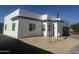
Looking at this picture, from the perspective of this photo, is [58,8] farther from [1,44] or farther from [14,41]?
[1,44]

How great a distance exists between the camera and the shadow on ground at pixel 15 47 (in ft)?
27.1

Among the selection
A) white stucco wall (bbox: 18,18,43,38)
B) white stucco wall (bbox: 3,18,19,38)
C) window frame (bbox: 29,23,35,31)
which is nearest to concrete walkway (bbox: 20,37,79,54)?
white stucco wall (bbox: 18,18,43,38)

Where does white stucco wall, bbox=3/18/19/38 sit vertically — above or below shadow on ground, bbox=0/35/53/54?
above

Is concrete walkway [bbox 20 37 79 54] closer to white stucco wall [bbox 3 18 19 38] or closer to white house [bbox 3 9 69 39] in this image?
white house [bbox 3 9 69 39]

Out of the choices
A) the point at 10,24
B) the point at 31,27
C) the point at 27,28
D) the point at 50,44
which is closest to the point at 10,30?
the point at 10,24

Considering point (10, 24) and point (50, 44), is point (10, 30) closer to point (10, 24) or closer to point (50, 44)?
point (10, 24)

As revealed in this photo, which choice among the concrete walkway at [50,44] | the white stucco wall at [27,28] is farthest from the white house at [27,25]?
the concrete walkway at [50,44]

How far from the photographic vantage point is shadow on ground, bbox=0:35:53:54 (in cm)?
825

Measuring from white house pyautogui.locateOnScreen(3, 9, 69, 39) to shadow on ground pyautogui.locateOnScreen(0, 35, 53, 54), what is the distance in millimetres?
512

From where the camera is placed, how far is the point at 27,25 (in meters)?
9.65

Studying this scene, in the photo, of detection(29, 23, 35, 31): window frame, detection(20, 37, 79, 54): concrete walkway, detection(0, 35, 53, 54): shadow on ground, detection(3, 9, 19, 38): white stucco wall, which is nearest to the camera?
detection(0, 35, 53, 54): shadow on ground

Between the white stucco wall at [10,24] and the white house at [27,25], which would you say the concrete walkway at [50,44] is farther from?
the white stucco wall at [10,24]

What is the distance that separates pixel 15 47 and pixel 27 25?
6.32 ft

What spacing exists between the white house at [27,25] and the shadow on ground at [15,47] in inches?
20.2
